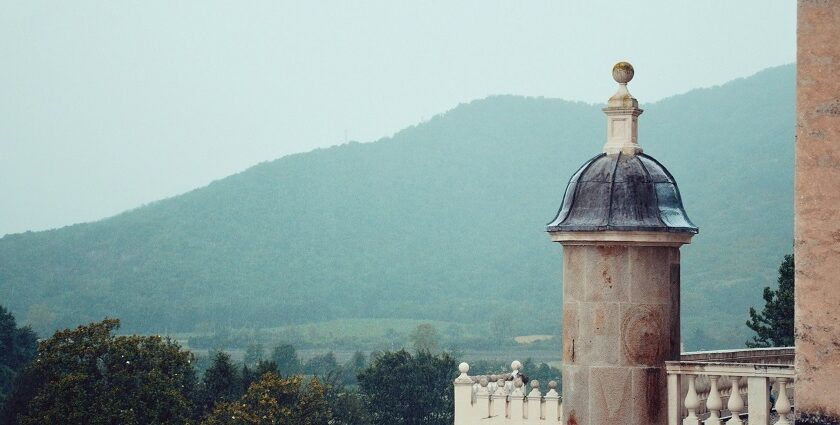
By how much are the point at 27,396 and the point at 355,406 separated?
A: 32617mm

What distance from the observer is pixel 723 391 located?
9.80 meters

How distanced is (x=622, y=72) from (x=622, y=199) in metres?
1.00

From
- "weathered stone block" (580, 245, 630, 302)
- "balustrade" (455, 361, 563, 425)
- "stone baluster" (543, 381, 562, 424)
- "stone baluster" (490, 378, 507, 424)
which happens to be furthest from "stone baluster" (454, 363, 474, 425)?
"weathered stone block" (580, 245, 630, 302)

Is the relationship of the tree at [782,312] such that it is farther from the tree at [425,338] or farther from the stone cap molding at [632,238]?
the tree at [425,338]

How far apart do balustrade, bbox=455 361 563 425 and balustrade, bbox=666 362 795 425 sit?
3.59 meters

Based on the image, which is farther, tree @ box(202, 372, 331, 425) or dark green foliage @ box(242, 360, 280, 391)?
dark green foliage @ box(242, 360, 280, 391)

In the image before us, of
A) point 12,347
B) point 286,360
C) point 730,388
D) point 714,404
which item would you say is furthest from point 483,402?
point 286,360

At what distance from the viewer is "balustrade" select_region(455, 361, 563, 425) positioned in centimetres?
1339

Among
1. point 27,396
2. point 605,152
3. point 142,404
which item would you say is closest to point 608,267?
point 605,152

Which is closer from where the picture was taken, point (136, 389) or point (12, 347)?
point (136, 389)

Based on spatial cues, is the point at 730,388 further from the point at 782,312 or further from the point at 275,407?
the point at 275,407

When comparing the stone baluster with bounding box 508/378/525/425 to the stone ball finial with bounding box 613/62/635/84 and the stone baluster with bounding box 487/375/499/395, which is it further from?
the stone ball finial with bounding box 613/62/635/84

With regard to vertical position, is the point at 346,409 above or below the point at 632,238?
below

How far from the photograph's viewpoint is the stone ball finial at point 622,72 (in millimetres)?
10047
